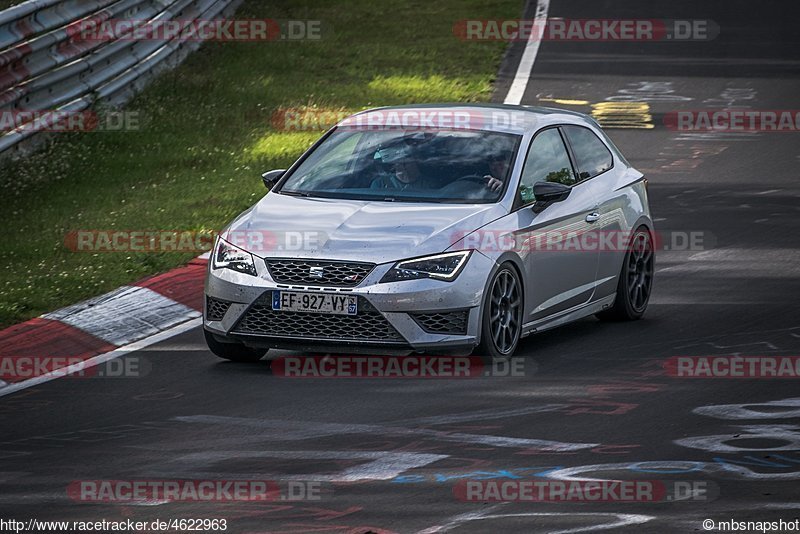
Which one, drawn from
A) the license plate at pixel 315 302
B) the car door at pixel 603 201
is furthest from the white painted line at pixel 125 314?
the car door at pixel 603 201

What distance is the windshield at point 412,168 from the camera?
445 inches

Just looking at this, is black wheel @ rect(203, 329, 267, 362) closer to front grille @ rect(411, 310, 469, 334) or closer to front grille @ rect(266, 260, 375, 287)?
front grille @ rect(266, 260, 375, 287)

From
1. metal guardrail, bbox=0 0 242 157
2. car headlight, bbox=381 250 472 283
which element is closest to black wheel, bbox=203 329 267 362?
car headlight, bbox=381 250 472 283

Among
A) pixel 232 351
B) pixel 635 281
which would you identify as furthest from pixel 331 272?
pixel 635 281

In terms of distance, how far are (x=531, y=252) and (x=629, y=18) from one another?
60.6 ft

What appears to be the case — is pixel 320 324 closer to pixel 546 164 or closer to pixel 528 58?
pixel 546 164

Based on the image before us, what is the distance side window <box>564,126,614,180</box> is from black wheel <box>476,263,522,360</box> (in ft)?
5.11

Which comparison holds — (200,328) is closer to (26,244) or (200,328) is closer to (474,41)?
(26,244)

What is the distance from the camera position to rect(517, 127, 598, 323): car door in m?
11.2

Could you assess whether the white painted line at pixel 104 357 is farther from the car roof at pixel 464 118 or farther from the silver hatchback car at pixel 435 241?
the car roof at pixel 464 118

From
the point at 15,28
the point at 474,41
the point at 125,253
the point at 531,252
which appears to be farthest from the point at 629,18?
the point at 531,252

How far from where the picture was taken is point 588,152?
12.5 m

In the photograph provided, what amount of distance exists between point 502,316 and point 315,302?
4.09 ft

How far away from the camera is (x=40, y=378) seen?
419 inches
